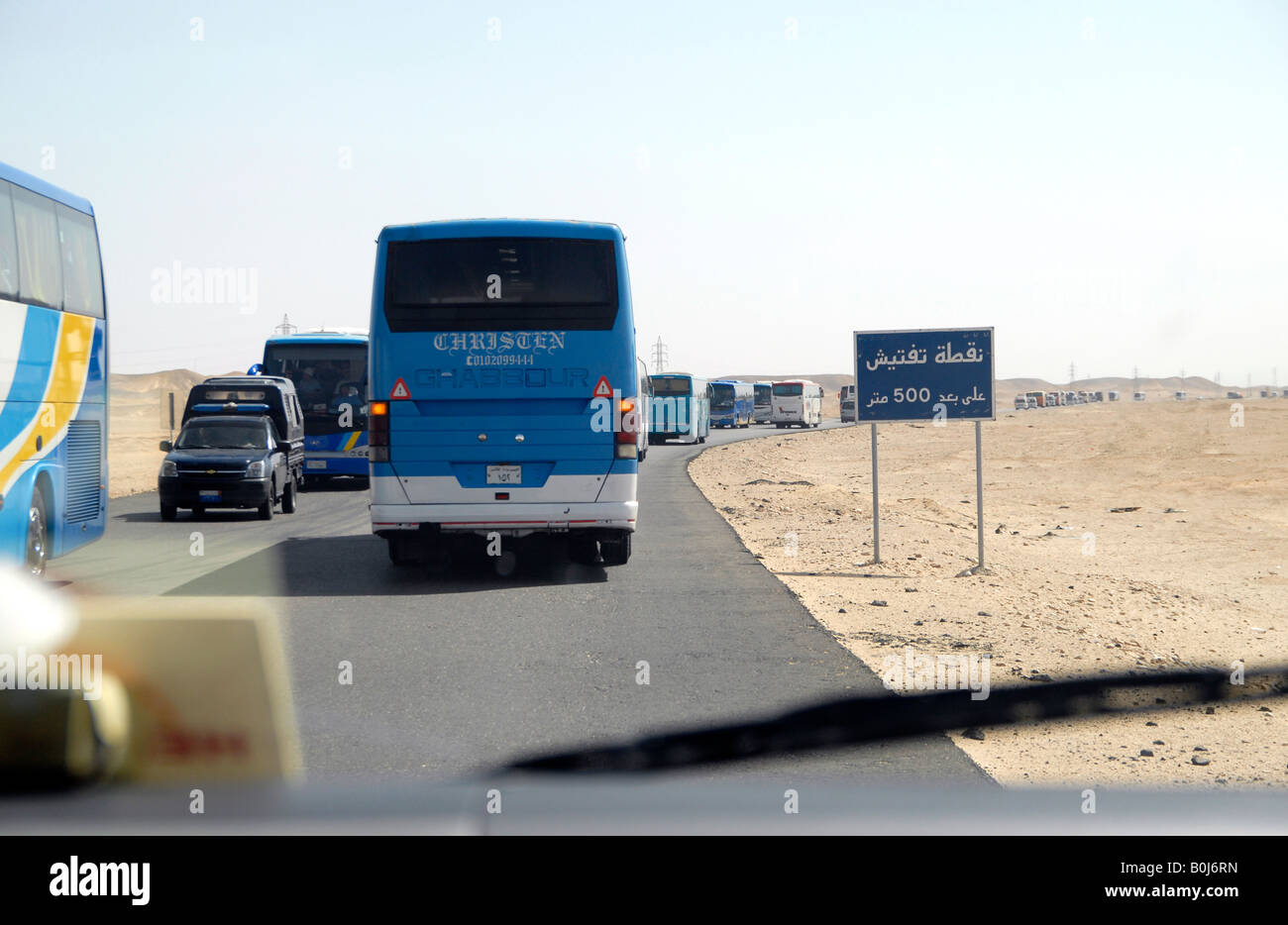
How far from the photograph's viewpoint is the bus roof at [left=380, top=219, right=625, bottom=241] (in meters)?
12.3

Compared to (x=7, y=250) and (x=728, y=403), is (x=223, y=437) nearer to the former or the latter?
(x=7, y=250)

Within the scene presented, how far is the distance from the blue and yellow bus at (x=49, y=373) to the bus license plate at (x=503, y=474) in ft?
13.5

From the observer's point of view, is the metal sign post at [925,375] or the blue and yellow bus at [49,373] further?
the metal sign post at [925,375]

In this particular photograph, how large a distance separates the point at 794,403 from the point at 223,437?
6346 centimetres

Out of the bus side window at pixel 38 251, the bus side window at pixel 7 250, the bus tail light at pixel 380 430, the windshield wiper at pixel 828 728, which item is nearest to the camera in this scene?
the windshield wiper at pixel 828 728

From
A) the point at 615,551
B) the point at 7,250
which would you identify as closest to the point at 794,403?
the point at 615,551

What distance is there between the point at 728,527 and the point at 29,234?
1040 centimetres

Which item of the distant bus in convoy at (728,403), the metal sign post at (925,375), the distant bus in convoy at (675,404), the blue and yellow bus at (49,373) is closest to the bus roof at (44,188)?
the blue and yellow bus at (49,373)

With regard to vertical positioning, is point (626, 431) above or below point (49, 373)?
below

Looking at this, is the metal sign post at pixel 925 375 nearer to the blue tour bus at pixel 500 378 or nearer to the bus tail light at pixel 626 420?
the bus tail light at pixel 626 420

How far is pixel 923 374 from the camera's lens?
13.9 m

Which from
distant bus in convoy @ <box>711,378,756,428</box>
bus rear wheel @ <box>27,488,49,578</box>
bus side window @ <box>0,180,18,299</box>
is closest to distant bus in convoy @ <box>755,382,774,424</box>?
distant bus in convoy @ <box>711,378,756,428</box>

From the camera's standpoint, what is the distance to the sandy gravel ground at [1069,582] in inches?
234

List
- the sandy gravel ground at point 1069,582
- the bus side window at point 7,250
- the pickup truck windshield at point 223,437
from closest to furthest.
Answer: the sandy gravel ground at point 1069,582 < the bus side window at point 7,250 < the pickup truck windshield at point 223,437
